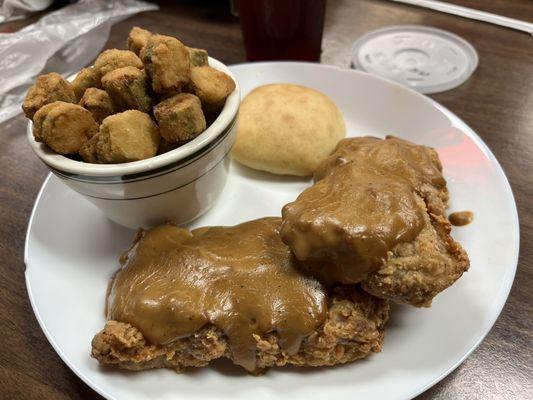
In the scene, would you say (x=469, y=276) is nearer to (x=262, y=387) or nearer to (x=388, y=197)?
(x=388, y=197)

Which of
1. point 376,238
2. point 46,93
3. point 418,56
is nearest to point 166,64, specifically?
point 46,93

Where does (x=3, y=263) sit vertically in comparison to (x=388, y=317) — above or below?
below

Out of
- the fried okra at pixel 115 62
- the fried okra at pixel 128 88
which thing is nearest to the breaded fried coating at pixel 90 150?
the fried okra at pixel 128 88

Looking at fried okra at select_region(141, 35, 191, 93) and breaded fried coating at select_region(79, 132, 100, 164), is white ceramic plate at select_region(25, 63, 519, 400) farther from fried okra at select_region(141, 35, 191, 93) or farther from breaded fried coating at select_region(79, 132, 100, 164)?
fried okra at select_region(141, 35, 191, 93)

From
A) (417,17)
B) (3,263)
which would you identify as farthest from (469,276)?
(417,17)

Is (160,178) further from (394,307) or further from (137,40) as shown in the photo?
(394,307)

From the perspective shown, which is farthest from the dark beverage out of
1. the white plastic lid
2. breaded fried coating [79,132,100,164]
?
breaded fried coating [79,132,100,164]
